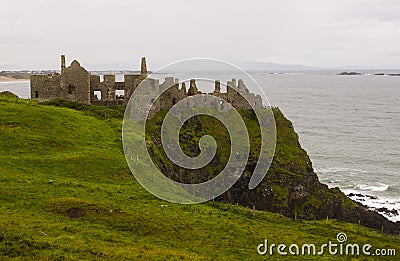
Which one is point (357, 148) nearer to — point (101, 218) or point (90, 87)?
point (90, 87)

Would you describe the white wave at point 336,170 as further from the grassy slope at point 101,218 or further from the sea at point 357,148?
the grassy slope at point 101,218

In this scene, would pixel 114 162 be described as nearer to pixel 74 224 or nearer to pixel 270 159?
pixel 74 224

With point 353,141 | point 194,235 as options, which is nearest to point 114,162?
point 194,235

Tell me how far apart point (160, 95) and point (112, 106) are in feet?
24.2

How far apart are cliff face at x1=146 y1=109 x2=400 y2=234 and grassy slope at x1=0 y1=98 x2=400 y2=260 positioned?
1576 centimetres

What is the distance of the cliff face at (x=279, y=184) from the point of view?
186ft

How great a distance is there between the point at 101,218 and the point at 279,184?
1436 inches

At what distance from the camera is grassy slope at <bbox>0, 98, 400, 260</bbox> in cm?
2214

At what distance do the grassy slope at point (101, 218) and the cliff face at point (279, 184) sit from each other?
15762 mm

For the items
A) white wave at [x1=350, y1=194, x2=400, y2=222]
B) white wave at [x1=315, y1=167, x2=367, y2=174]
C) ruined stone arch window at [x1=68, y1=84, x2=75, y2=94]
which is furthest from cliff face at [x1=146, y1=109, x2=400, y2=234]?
white wave at [x1=315, y1=167, x2=367, y2=174]

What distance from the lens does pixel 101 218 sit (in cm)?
2644

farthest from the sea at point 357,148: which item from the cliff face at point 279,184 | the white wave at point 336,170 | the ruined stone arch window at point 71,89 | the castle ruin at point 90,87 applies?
the ruined stone arch window at point 71,89

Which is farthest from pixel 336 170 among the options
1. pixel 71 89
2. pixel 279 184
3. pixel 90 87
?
pixel 71 89

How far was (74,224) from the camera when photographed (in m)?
25.2
